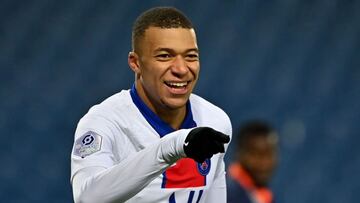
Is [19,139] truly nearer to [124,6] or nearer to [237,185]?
[124,6]

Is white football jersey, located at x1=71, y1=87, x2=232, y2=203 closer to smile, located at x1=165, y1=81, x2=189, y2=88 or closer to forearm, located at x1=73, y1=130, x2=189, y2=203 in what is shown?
forearm, located at x1=73, y1=130, x2=189, y2=203

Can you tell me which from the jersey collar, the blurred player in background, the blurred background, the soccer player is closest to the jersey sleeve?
the soccer player

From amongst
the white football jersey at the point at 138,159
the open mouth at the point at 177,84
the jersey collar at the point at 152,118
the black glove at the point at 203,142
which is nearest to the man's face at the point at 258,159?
the white football jersey at the point at 138,159

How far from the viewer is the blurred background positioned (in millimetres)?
4816

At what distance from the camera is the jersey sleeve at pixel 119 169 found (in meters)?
1.92

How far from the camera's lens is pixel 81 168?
6.94 feet

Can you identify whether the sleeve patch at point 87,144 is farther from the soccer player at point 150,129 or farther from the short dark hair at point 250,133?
the short dark hair at point 250,133

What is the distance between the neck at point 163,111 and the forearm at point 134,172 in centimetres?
38

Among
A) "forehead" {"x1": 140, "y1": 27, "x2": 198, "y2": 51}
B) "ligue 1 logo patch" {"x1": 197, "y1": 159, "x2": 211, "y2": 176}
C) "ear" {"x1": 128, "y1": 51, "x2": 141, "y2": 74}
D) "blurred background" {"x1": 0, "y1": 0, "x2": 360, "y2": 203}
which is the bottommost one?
"blurred background" {"x1": 0, "y1": 0, "x2": 360, "y2": 203}

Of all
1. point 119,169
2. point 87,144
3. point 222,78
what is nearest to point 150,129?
point 87,144

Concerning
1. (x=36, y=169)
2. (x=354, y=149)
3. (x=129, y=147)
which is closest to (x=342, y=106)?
(x=354, y=149)

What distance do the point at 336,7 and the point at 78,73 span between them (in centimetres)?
158

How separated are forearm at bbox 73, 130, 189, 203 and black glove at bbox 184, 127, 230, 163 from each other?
0.09ft

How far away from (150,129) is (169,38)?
0.26m
